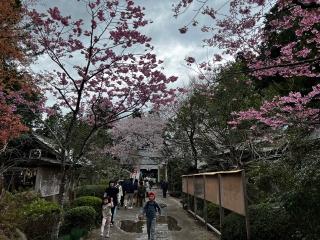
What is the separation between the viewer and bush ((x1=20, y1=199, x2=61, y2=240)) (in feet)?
33.2

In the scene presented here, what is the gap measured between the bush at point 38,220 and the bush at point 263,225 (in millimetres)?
4608

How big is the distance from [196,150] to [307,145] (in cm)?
1598

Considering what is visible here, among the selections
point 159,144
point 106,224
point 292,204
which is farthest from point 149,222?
point 159,144

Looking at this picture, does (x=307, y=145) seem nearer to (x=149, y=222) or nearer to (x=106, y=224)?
(x=149, y=222)

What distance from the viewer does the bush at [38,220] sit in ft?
33.2

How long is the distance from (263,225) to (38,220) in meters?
6.27

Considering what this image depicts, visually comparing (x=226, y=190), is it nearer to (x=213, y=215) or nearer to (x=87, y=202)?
(x=213, y=215)

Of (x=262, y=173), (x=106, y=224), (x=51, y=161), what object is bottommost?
(x=106, y=224)

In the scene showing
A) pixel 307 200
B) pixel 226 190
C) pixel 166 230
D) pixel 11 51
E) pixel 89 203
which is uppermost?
pixel 11 51

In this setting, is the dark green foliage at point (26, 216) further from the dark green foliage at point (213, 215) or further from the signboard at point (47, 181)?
the signboard at point (47, 181)

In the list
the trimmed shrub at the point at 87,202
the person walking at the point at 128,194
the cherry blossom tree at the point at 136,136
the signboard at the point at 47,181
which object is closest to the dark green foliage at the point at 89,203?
the trimmed shrub at the point at 87,202

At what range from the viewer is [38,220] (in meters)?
10.5

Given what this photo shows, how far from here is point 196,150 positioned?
23531mm

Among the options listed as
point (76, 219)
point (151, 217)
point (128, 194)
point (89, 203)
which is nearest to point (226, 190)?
point (151, 217)
